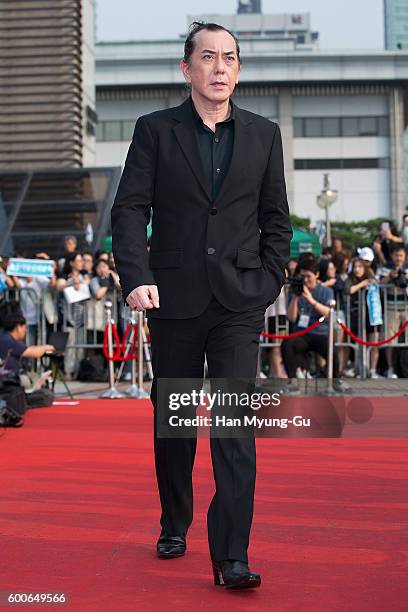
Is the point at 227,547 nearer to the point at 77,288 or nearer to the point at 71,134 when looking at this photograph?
the point at 77,288

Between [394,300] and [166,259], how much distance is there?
35.7 ft

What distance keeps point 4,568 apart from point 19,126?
19593mm

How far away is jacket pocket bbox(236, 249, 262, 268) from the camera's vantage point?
13.4 feet

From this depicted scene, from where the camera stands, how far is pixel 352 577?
13.4 feet

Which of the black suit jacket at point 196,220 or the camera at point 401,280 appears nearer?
the black suit jacket at point 196,220

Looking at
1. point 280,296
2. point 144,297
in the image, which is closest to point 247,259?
point 144,297

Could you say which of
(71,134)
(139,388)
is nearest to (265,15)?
(71,134)

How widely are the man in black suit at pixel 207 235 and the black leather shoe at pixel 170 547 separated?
266 mm

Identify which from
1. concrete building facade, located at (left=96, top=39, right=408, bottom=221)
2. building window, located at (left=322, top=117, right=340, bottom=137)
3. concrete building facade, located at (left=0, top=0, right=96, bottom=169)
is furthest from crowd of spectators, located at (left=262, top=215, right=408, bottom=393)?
building window, located at (left=322, top=117, right=340, bottom=137)

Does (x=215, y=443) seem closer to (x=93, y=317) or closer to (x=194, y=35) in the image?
(x=194, y=35)

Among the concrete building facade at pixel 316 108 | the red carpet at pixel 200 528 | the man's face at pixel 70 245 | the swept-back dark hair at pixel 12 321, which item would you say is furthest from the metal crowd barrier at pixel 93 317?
the concrete building facade at pixel 316 108

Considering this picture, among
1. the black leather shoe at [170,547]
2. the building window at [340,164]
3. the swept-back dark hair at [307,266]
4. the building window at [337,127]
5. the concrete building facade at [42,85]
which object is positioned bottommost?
the black leather shoe at [170,547]

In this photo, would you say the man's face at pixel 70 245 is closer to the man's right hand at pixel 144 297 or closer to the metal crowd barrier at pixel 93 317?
the metal crowd barrier at pixel 93 317

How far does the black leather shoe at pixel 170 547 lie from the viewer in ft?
14.4
